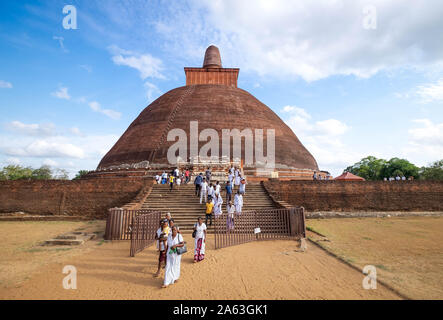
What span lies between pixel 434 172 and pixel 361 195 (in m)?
26.1

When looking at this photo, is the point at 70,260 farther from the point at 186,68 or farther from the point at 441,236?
the point at 186,68

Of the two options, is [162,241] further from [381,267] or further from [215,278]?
[381,267]

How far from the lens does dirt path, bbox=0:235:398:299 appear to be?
3.14 meters

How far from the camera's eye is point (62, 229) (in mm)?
8070

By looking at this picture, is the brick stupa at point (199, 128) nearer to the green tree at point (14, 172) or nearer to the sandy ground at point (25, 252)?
the sandy ground at point (25, 252)

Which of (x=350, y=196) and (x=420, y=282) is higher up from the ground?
(x=350, y=196)

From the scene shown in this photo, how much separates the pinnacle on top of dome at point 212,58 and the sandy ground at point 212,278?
22.9 meters

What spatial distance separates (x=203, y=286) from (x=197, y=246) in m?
1.16

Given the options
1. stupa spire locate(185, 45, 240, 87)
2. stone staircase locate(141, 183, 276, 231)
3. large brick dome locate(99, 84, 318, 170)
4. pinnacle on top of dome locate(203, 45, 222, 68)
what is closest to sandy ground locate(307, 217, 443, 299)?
stone staircase locate(141, 183, 276, 231)

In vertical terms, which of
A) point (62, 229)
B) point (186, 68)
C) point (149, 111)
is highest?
point (186, 68)

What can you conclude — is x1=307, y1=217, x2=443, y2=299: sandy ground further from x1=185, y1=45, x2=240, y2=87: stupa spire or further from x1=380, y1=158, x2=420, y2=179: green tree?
x1=380, y1=158, x2=420, y2=179: green tree

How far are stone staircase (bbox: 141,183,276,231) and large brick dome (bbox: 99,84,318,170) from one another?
15.1 ft

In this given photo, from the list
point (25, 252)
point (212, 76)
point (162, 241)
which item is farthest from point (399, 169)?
point (25, 252)
